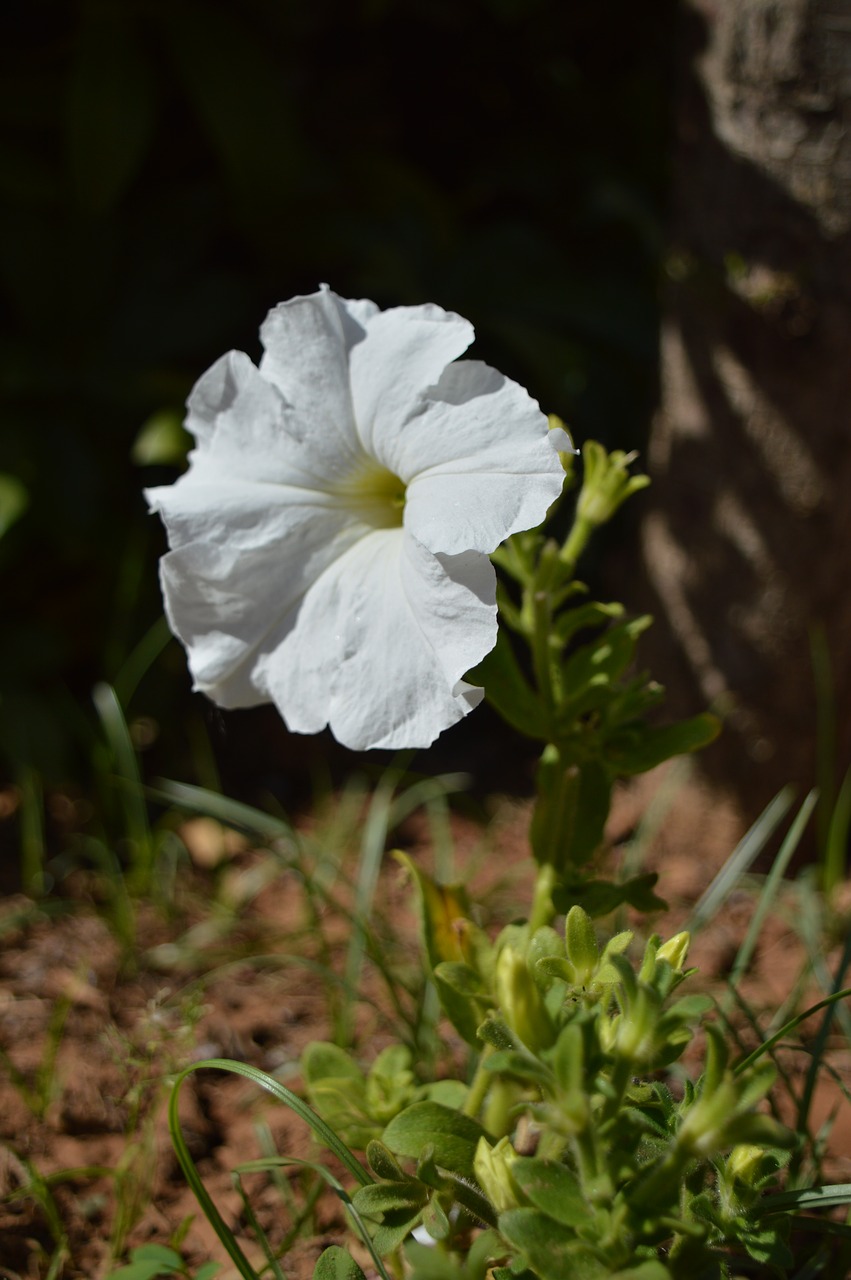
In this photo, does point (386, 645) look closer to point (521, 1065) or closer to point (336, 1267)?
point (521, 1065)

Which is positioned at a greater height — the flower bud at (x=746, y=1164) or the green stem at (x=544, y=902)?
the green stem at (x=544, y=902)

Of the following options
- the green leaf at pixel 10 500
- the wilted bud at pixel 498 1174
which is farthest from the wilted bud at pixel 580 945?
the green leaf at pixel 10 500

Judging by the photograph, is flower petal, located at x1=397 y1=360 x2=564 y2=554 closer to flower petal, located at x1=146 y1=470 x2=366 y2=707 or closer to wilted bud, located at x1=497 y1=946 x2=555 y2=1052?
flower petal, located at x1=146 y1=470 x2=366 y2=707

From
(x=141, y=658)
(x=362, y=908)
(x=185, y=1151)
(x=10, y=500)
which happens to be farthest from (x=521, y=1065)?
(x=10, y=500)

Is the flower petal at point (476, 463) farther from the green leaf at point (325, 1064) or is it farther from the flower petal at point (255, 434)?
the green leaf at point (325, 1064)

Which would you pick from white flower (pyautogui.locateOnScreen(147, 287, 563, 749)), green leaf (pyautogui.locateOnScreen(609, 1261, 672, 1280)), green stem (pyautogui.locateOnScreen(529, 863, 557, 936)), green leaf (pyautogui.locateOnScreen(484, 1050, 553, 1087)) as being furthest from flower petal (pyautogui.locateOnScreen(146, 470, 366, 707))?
green leaf (pyautogui.locateOnScreen(609, 1261, 672, 1280))

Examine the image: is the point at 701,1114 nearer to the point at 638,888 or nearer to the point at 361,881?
the point at 638,888

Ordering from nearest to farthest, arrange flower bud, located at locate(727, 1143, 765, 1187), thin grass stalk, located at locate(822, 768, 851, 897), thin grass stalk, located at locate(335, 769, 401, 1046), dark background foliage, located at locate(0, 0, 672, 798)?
flower bud, located at locate(727, 1143, 765, 1187)
thin grass stalk, located at locate(335, 769, 401, 1046)
thin grass stalk, located at locate(822, 768, 851, 897)
dark background foliage, located at locate(0, 0, 672, 798)
